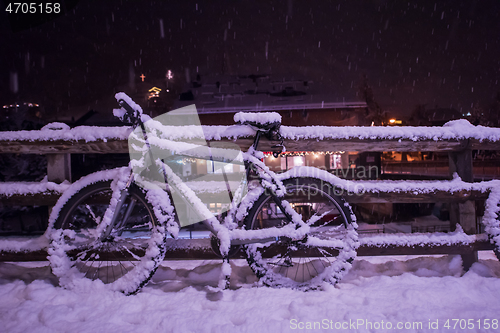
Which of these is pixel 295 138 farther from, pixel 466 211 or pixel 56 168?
pixel 56 168

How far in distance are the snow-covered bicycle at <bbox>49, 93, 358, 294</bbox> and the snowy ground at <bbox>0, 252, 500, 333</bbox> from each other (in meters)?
0.17

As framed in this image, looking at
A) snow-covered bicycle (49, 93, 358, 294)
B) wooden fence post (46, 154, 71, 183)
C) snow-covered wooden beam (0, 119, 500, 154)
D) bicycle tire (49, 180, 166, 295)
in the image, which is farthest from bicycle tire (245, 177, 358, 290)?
wooden fence post (46, 154, 71, 183)

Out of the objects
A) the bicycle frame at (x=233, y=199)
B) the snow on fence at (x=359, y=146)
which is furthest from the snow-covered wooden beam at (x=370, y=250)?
the bicycle frame at (x=233, y=199)

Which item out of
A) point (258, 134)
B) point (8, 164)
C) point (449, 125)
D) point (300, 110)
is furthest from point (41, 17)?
point (300, 110)

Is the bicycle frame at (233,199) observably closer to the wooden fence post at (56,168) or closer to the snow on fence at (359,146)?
the snow on fence at (359,146)

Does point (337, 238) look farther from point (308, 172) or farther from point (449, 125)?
point (449, 125)

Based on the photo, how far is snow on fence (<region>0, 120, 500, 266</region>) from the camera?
225cm

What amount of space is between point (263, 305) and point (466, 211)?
2.14 m

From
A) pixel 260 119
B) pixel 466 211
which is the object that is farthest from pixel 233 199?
pixel 466 211

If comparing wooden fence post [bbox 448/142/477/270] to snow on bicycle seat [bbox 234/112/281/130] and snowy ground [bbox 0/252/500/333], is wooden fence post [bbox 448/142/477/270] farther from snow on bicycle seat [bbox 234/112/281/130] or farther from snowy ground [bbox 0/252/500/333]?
snow on bicycle seat [bbox 234/112/281/130]

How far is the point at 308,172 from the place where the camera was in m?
2.18

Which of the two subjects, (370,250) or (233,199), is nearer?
(233,199)

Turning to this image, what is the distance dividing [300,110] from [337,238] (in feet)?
59.2

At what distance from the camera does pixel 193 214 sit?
2143 millimetres
